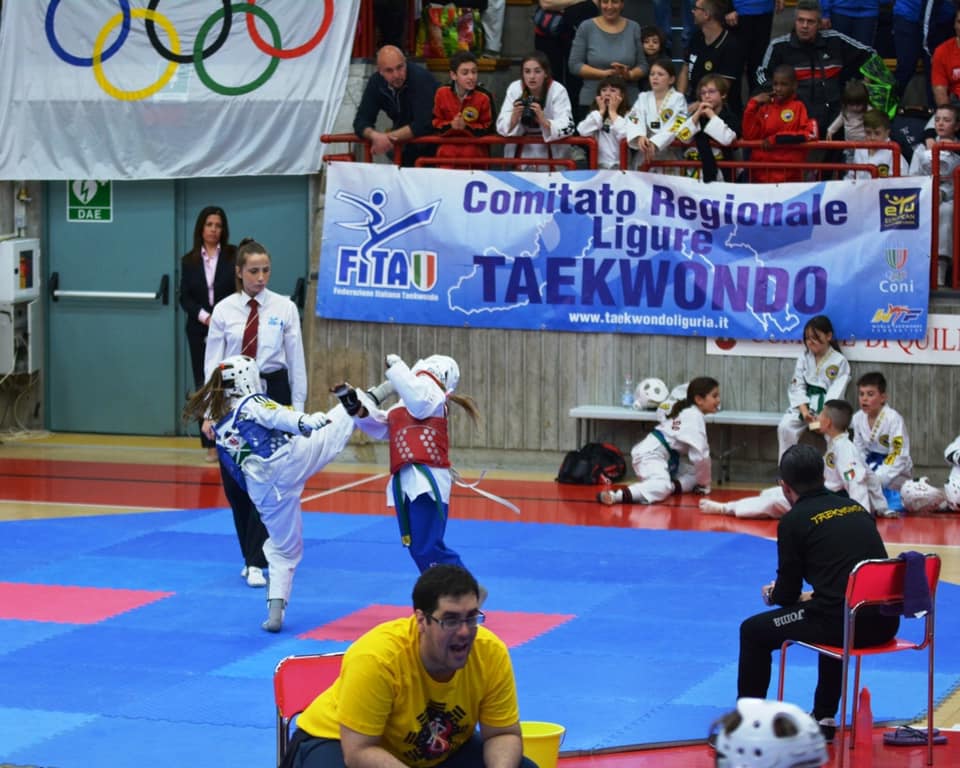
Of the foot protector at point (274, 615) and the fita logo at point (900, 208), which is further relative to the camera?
the fita logo at point (900, 208)

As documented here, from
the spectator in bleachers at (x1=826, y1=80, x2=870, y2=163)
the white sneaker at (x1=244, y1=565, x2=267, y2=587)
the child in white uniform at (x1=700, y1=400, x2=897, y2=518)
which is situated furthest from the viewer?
the spectator in bleachers at (x1=826, y1=80, x2=870, y2=163)

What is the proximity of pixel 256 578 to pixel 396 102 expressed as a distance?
5630 millimetres

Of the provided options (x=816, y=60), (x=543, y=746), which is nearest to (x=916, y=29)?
(x=816, y=60)

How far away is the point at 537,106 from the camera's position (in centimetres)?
1370

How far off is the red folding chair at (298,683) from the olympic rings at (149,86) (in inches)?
424

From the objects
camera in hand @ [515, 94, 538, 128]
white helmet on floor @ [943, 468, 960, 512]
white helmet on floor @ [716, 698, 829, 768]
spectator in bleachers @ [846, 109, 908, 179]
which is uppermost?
camera in hand @ [515, 94, 538, 128]

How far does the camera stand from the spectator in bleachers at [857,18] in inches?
572

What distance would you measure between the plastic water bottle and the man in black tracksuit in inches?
272

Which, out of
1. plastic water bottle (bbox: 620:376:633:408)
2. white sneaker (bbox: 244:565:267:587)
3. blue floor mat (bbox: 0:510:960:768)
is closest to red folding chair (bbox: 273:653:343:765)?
blue floor mat (bbox: 0:510:960:768)

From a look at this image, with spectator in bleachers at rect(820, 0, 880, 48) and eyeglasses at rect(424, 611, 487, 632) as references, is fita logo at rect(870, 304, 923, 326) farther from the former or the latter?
eyeglasses at rect(424, 611, 487, 632)

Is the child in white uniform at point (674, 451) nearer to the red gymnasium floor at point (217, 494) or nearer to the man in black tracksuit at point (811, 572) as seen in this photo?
the red gymnasium floor at point (217, 494)

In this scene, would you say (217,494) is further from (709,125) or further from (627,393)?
(709,125)

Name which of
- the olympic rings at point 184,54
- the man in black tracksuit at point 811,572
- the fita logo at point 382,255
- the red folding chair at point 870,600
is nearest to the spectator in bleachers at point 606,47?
the fita logo at point 382,255

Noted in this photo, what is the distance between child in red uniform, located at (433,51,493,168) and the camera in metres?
14.1
